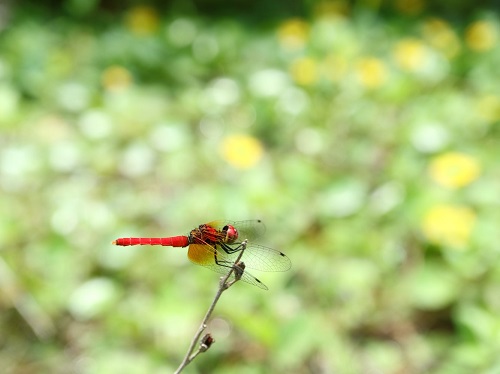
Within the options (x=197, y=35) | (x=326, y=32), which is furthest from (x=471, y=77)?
(x=197, y=35)

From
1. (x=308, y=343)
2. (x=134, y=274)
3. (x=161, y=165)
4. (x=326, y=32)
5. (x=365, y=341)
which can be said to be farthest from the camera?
(x=326, y=32)

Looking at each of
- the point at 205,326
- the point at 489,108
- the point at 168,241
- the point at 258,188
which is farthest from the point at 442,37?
the point at 205,326

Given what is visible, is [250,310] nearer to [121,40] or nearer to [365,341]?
[365,341]

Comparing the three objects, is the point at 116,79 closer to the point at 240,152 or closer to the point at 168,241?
the point at 240,152

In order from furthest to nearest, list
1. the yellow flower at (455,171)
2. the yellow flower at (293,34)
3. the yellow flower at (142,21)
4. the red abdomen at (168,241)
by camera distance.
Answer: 1. the yellow flower at (142,21)
2. the yellow flower at (293,34)
3. the yellow flower at (455,171)
4. the red abdomen at (168,241)

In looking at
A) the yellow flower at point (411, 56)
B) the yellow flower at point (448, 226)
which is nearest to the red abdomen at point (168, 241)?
the yellow flower at point (448, 226)

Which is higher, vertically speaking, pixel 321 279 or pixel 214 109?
pixel 214 109

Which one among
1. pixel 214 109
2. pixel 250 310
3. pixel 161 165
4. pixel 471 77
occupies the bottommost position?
pixel 250 310

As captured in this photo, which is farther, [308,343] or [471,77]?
[471,77]

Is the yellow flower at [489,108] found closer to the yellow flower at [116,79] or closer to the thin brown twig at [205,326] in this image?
the yellow flower at [116,79]

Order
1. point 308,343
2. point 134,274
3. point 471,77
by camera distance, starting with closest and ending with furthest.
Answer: point 308,343 → point 134,274 → point 471,77
